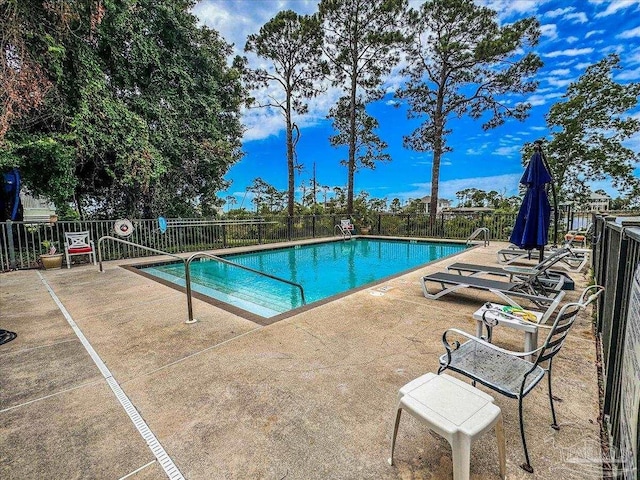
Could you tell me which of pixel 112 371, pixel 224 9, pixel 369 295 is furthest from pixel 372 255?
pixel 224 9

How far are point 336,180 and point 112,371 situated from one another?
22535mm

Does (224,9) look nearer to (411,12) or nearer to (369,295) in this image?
(411,12)

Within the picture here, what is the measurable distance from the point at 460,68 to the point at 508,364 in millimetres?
17324

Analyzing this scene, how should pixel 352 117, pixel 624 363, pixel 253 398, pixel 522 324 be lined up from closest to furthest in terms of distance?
pixel 624 363, pixel 253 398, pixel 522 324, pixel 352 117

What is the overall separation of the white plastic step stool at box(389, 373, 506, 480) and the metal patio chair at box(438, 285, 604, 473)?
22 centimetres

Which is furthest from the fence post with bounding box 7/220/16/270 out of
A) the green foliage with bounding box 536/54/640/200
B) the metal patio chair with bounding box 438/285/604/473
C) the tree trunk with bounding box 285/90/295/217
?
the green foliage with bounding box 536/54/640/200

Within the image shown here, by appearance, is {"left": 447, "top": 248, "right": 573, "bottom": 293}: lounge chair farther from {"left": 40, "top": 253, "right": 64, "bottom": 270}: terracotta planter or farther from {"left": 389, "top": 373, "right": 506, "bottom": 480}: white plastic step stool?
{"left": 40, "top": 253, "right": 64, "bottom": 270}: terracotta planter

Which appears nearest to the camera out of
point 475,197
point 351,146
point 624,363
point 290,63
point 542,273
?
point 624,363

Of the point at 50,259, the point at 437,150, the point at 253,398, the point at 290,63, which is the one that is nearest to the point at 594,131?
the point at 437,150

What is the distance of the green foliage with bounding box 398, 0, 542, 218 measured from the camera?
44.5 ft

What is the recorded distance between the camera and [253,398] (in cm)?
206

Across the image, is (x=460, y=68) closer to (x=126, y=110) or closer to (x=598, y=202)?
(x=598, y=202)

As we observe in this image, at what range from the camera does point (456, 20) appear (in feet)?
46.3

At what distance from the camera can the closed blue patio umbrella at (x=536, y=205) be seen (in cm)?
458
